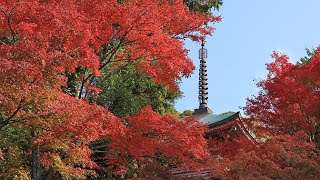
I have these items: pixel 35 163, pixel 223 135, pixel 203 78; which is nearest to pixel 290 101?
pixel 223 135

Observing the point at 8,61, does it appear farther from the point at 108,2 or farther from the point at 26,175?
the point at 108,2

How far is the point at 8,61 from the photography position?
9250 millimetres

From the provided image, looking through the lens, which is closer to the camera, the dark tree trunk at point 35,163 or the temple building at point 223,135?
the dark tree trunk at point 35,163

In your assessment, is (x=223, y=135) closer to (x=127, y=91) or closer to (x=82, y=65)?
(x=127, y=91)

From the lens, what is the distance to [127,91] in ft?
59.8

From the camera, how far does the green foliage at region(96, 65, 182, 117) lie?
1794cm

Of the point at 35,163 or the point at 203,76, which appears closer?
the point at 35,163

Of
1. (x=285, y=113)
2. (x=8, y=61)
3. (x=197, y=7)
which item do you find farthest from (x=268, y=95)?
(x=8, y=61)

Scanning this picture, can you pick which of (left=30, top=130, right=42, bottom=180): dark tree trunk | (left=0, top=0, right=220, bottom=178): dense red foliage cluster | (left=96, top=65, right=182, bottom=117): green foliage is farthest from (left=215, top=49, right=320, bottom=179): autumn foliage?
(left=30, top=130, right=42, bottom=180): dark tree trunk

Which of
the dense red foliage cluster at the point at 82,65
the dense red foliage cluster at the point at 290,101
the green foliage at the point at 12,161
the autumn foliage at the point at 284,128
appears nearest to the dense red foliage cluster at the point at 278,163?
the autumn foliage at the point at 284,128

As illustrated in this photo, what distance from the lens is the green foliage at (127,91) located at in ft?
58.9

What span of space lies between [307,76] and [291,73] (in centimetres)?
59

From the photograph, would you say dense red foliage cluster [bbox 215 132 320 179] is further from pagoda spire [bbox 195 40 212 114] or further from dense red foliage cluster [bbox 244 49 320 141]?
pagoda spire [bbox 195 40 212 114]

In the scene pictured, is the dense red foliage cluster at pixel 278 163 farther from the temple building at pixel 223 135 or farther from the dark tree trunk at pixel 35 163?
the dark tree trunk at pixel 35 163
